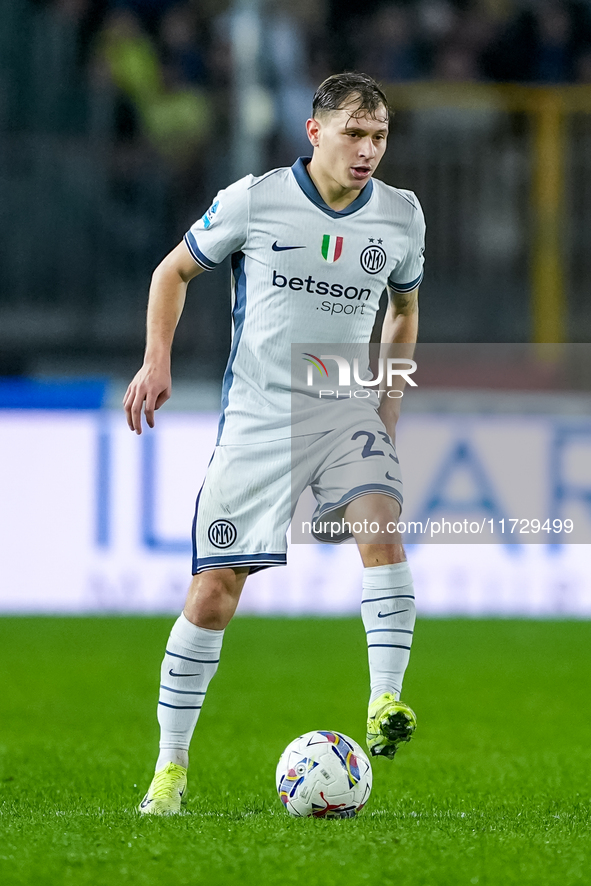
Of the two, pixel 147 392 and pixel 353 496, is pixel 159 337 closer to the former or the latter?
pixel 147 392

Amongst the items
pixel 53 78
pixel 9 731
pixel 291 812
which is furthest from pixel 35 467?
pixel 291 812

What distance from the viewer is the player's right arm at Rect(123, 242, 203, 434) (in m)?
4.13

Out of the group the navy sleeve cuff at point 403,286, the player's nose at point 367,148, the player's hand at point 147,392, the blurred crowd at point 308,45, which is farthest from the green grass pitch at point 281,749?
the blurred crowd at point 308,45

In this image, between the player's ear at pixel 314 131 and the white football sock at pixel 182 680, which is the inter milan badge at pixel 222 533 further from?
the player's ear at pixel 314 131

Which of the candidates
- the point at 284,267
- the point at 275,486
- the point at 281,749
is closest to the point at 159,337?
the point at 284,267

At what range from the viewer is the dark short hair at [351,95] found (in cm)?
416

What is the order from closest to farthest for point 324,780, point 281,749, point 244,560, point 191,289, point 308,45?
point 324,780
point 244,560
point 281,749
point 191,289
point 308,45

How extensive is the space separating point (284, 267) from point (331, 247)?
16cm

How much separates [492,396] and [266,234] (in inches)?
218

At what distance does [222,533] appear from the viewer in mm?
4270

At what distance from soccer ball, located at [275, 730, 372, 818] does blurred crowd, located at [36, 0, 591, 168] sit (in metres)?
6.75

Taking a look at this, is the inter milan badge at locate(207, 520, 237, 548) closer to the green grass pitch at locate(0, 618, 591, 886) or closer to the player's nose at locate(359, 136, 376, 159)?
the green grass pitch at locate(0, 618, 591, 886)

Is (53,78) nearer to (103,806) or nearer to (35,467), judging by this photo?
(35,467)

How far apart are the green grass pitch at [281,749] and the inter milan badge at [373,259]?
5.40 ft
